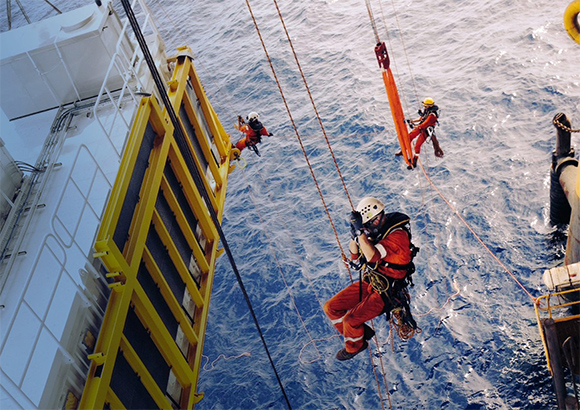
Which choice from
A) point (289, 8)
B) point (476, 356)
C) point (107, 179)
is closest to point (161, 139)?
point (107, 179)

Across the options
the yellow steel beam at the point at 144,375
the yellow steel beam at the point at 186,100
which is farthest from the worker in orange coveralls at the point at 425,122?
the yellow steel beam at the point at 144,375

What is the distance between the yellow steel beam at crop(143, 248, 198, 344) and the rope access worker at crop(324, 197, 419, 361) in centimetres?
192

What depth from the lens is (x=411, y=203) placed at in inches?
482

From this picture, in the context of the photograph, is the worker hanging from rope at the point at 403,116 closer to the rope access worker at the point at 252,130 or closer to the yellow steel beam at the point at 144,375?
the rope access worker at the point at 252,130

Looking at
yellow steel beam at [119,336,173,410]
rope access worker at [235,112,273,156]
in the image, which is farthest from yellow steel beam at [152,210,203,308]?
rope access worker at [235,112,273,156]

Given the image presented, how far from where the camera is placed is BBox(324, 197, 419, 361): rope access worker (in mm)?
7105

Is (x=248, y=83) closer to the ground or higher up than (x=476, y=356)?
higher up

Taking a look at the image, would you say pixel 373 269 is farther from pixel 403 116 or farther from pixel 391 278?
pixel 403 116

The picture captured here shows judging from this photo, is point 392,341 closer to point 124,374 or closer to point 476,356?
point 476,356

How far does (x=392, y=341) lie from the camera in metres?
9.86

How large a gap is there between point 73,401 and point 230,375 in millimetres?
5257

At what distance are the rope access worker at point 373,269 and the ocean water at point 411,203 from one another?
2268mm

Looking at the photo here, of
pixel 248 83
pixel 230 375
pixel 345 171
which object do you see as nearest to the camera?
pixel 230 375

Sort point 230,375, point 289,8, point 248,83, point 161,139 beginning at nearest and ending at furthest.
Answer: point 161,139 → point 230,375 → point 248,83 → point 289,8
